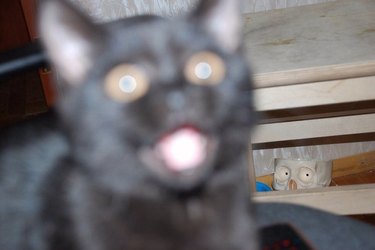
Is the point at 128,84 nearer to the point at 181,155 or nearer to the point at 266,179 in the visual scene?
the point at 181,155

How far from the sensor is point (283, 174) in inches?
61.4

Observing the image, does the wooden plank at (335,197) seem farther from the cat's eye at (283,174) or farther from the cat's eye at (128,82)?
the cat's eye at (128,82)

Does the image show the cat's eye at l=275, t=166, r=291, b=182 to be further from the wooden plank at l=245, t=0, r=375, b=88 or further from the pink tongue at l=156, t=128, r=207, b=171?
the pink tongue at l=156, t=128, r=207, b=171

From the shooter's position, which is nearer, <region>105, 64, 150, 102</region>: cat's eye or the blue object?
<region>105, 64, 150, 102</region>: cat's eye

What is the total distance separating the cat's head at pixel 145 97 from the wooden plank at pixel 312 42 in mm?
443

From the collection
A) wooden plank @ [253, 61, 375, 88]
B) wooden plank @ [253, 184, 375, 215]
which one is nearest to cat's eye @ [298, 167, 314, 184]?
wooden plank @ [253, 184, 375, 215]

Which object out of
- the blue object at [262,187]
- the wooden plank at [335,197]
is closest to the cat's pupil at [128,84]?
the wooden plank at [335,197]

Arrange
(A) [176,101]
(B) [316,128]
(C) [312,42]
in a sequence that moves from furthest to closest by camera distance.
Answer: (B) [316,128] → (C) [312,42] → (A) [176,101]

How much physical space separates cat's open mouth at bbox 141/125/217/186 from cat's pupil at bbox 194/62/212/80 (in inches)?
1.9

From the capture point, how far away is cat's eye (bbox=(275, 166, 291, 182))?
61.3 inches

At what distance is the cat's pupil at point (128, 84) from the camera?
477 mm

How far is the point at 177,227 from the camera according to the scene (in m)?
0.54

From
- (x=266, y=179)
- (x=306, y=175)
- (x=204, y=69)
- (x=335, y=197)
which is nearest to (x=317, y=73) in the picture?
(x=335, y=197)

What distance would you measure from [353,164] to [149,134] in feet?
4.44
